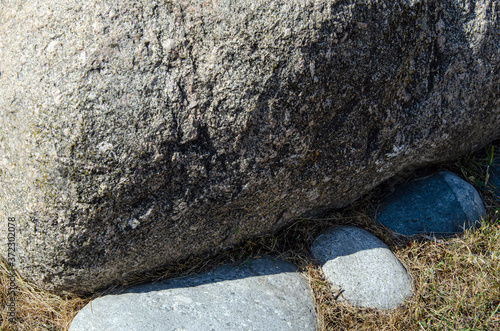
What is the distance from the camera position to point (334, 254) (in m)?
2.28

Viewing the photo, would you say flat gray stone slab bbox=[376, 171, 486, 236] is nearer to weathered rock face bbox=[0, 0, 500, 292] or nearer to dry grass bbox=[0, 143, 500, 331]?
dry grass bbox=[0, 143, 500, 331]

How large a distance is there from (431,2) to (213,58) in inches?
48.4

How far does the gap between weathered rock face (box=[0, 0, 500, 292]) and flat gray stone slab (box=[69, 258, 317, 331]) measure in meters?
0.15

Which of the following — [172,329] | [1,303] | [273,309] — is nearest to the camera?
[172,329]

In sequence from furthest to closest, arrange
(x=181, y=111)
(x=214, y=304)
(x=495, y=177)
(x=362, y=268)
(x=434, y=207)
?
(x=495, y=177) → (x=434, y=207) → (x=362, y=268) → (x=214, y=304) → (x=181, y=111)

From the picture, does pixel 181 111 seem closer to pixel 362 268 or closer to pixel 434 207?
pixel 362 268

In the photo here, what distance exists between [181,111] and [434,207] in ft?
5.58

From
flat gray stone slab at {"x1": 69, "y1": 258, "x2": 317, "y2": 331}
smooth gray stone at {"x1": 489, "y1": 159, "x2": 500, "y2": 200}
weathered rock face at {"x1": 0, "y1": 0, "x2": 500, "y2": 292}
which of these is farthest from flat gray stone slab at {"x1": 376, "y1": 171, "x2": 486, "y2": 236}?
flat gray stone slab at {"x1": 69, "y1": 258, "x2": 317, "y2": 331}

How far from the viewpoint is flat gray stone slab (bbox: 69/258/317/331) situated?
6.31 ft

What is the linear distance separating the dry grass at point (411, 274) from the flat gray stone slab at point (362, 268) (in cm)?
5

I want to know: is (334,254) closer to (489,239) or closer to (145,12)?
(489,239)

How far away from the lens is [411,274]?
2238 mm

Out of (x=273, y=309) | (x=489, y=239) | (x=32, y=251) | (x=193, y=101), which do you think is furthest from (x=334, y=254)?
(x=32, y=251)

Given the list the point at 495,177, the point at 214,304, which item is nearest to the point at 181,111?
the point at 214,304
